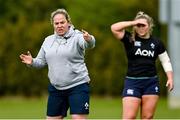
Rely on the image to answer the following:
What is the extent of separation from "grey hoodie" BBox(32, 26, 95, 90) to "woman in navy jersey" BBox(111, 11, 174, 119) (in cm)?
75

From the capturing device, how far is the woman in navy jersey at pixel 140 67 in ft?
36.3

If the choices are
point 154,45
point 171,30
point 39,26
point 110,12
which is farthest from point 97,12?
point 154,45

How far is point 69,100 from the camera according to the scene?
10633mm

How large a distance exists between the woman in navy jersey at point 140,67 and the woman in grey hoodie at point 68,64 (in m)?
0.73

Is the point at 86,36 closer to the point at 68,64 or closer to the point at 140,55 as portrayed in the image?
the point at 68,64

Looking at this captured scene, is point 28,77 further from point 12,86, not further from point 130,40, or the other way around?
point 130,40

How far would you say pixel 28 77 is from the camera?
35.8m

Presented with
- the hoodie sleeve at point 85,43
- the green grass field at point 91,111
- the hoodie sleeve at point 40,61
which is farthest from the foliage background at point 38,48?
the hoodie sleeve at point 85,43

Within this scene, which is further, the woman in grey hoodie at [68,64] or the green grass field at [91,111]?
the green grass field at [91,111]

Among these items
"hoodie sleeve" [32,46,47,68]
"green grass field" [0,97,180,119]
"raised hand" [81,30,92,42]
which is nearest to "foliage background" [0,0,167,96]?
"green grass field" [0,97,180,119]

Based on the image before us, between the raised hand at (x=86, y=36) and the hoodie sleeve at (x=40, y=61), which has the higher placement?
the raised hand at (x=86, y=36)

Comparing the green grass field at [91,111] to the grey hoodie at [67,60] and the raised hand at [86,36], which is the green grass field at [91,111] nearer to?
the grey hoodie at [67,60]

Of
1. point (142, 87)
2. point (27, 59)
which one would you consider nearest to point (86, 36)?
point (27, 59)

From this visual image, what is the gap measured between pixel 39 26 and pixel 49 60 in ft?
82.8
